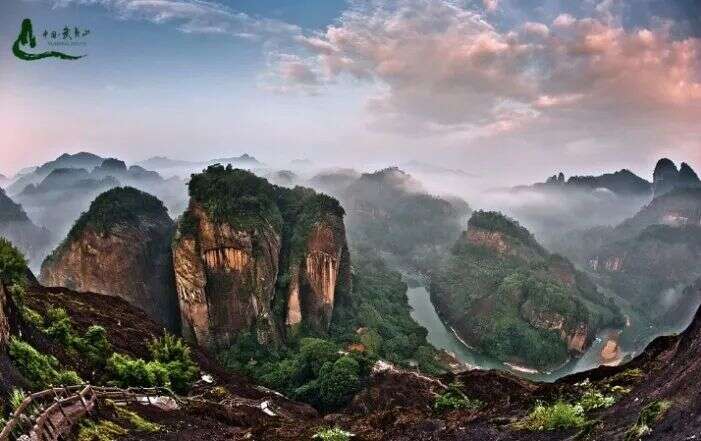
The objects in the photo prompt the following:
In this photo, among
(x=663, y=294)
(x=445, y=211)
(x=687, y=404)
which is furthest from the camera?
(x=445, y=211)

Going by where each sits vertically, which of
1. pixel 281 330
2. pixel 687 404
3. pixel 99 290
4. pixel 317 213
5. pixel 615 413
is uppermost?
pixel 317 213

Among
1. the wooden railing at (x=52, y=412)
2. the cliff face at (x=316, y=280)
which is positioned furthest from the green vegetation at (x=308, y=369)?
the wooden railing at (x=52, y=412)

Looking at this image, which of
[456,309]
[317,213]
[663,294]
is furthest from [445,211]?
[317,213]

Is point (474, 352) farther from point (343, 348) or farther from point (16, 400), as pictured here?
point (16, 400)

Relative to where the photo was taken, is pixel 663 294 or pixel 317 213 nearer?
pixel 317 213

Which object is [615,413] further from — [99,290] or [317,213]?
[317,213]

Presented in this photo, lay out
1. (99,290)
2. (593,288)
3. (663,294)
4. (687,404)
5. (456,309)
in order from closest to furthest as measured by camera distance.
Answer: (687,404), (99,290), (456,309), (593,288), (663,294)

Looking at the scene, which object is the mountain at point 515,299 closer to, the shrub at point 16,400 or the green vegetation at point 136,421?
the green vegetation at point 136,421

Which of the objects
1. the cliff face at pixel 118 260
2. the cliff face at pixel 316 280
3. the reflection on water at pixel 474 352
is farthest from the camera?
the reflection on water at pixel 474 352
